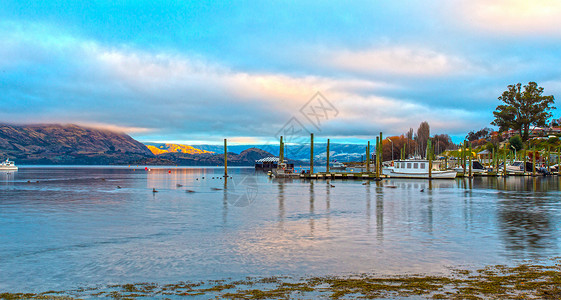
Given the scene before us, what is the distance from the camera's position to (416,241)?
25.4 m

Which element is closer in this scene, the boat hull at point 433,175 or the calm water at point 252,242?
the calm water at point 252,242

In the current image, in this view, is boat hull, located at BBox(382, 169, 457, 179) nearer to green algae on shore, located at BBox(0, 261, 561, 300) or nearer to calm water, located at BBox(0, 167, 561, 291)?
calm water, located at BBox(0, 167, 561, 291)

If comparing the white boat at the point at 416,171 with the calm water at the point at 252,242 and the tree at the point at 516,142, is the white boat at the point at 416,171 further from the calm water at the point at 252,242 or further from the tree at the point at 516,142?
the tree at the point at 516,142

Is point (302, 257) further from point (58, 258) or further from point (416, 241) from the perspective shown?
point (58, 258)

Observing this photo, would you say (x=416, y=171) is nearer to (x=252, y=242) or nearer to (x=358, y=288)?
(x=252, y=242)

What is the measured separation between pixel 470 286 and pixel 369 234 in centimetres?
1360

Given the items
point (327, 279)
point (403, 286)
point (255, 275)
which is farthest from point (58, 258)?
point (403, 286)

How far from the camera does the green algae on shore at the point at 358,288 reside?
13.8m

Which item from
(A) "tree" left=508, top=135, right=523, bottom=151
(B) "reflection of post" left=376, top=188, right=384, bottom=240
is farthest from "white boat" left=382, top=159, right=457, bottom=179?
(A) "tree" left=508, top=135, right=523, bottom=151

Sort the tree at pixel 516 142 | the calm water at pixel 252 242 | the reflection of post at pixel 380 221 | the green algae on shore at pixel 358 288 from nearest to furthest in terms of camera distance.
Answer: the green algae on shore at pixel 358 288 < the calm water at pixel 252 242 < the reflection of post at pixel 380 221 < the tree at pixel 516 142

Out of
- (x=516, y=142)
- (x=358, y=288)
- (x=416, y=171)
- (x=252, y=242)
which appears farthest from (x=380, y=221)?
(x=516, y=142)

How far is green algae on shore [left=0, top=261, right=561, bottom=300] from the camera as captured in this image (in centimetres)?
1383

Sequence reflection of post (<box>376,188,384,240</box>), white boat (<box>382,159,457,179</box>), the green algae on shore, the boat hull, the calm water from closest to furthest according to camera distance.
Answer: the green algae on shore
the calm water
reflection of post (<box>376,188,384,240</box>)
the boat hull
white boat (<box>382,159,457,179</box>)

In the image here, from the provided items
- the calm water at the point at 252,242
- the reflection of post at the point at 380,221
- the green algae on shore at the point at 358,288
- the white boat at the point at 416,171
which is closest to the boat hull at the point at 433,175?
the white boat at the point at 416,171
